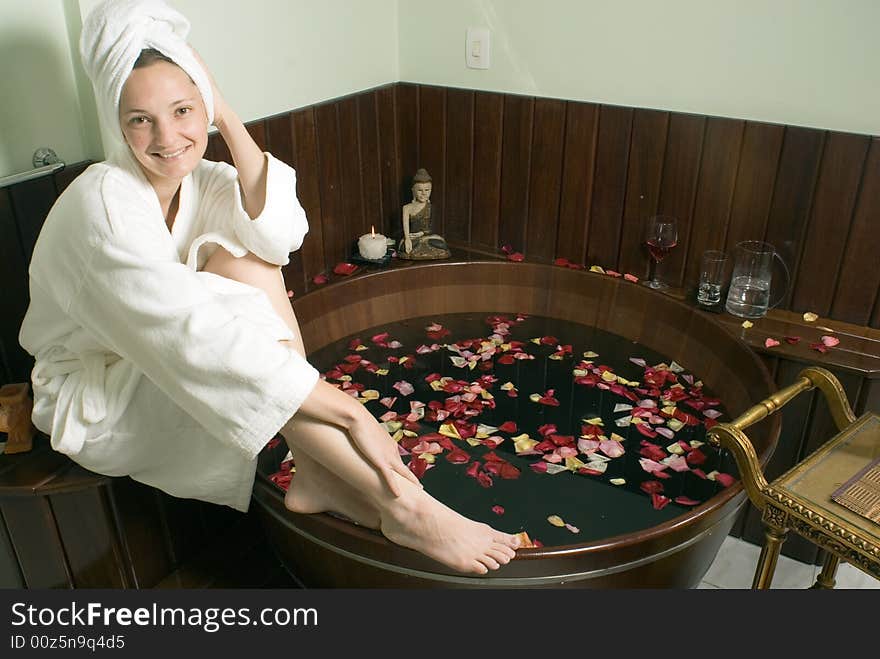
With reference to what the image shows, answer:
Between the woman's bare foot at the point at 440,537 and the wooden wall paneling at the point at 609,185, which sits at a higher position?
the wooden wall paneling at the point at 609,185

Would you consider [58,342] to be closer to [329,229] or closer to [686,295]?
[329,229]

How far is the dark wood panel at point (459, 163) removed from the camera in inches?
107

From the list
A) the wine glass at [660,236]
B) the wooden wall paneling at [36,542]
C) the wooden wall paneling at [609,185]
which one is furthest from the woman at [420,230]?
the wooden wall paneling at [36,542]

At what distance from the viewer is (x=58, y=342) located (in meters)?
1.62

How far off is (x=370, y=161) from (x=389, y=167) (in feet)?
0.37

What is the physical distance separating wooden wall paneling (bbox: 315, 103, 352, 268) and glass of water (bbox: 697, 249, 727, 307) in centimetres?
115

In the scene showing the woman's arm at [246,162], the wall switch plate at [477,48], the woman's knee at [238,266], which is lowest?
the woman's knee at [238,266]

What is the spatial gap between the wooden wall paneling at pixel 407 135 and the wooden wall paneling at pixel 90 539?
59.2 inches

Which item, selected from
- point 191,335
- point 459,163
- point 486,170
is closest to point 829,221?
point 486,170

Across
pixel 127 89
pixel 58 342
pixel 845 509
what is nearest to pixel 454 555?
pixel 845 509

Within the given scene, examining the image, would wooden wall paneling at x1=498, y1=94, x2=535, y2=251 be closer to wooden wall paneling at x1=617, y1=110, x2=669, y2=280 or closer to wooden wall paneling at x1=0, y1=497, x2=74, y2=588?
wooden wall paneling at x1=617, y1=110, x2=669, y2=280

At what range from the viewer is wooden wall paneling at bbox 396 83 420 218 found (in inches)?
110

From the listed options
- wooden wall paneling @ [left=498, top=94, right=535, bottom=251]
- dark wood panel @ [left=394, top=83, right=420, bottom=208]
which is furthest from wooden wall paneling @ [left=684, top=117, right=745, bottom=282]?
dark wood panel @ [left=394, top=83, right=420, bottom=208]

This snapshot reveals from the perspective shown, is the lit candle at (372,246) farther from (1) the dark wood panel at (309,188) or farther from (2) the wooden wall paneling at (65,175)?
(2) the wooden wall paneling at (65,175)
